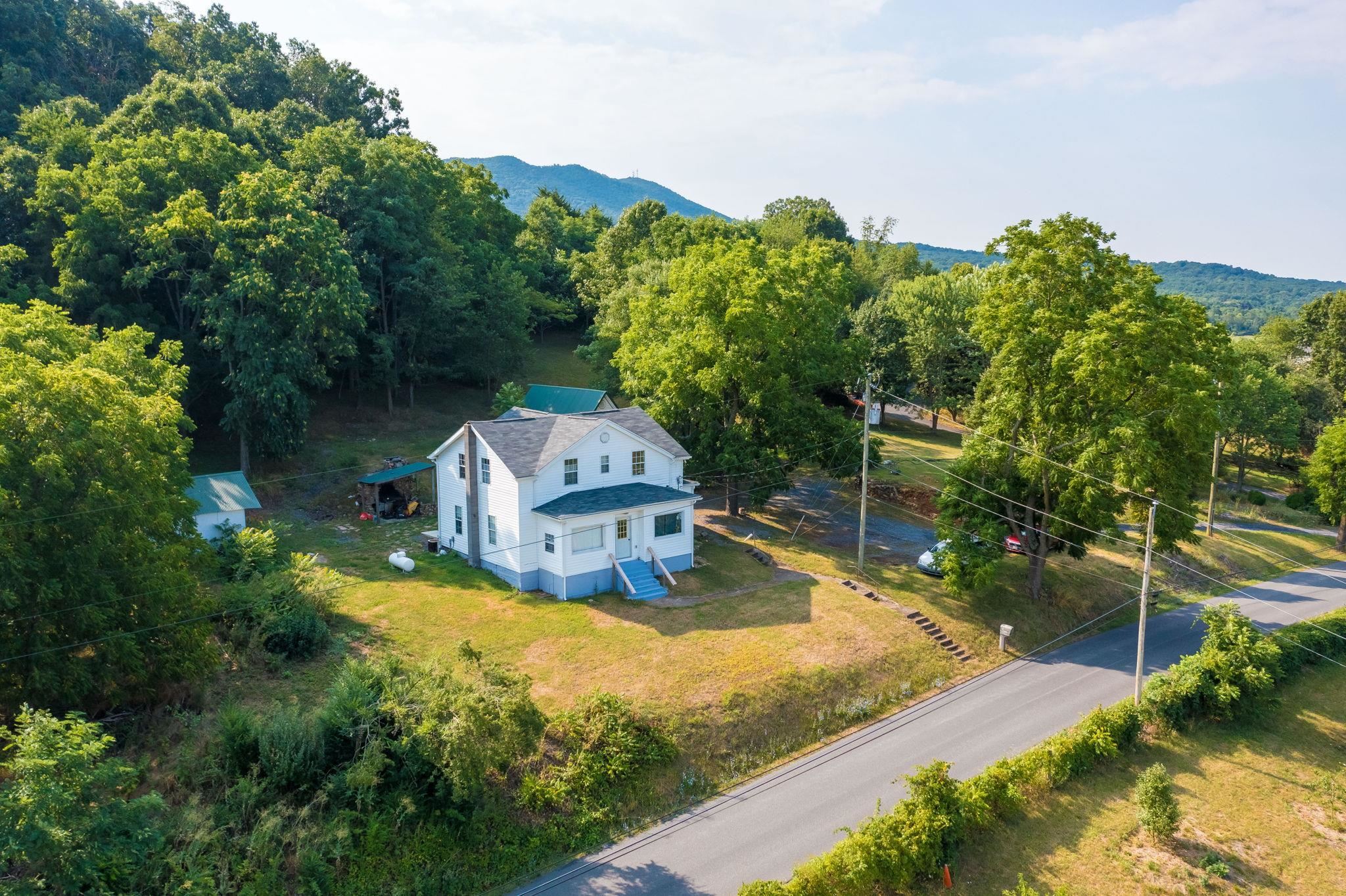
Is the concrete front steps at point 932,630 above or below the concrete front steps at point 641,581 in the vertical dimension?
below

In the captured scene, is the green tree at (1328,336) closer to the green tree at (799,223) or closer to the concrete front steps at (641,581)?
the green tree at (799,223)

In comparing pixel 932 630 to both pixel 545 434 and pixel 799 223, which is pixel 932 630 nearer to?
pixel 545 434

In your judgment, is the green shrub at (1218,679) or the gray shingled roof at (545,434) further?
the gray shingled roof at (545,434)

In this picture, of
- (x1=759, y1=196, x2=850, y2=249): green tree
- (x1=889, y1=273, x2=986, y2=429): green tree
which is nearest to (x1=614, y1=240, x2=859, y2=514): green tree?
(x1=889, y1=273, x2=986, y2=429): green tree

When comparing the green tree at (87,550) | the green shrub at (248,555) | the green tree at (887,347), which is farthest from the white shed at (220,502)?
the green tree at (887,347)

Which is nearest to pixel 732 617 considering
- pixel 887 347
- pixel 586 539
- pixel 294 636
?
pixel 586 539
